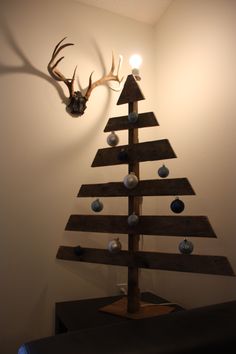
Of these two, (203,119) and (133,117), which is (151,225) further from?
(203,119)

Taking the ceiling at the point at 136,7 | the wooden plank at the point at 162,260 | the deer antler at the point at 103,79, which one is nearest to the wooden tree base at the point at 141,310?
the wooden plank at the point at 162,260

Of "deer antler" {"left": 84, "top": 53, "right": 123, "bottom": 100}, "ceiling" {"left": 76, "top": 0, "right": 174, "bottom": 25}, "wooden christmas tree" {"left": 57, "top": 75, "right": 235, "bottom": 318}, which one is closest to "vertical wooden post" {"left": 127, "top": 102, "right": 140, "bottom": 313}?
"wooden christmas tree" {"left": 57, "top": 75, "right": 235, "bottom": 318}

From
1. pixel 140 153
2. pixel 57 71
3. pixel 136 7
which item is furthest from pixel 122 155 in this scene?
pixel 136 7

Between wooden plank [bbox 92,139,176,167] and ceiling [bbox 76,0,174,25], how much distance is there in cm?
109

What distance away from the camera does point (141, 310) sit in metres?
1.41

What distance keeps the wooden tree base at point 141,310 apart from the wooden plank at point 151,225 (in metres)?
0.38

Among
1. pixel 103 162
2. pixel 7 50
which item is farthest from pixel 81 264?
pixel 7 50

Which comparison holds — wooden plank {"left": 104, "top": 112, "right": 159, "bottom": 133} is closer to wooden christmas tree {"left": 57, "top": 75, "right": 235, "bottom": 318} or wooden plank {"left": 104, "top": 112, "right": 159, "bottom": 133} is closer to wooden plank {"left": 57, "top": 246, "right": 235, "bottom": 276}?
wooden christmas tree {"left": 57, "top": 75, "right": 235, "bottom": 318}

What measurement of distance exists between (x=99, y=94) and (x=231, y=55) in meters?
0.81

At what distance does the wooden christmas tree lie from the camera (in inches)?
50.1

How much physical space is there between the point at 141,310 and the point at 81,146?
981 mm

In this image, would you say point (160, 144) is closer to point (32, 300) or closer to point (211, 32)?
point (211, 32)

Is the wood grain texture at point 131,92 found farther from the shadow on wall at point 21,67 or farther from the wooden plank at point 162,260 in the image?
the wooden plank at point 162,260

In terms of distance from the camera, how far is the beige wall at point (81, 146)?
1.51 m
